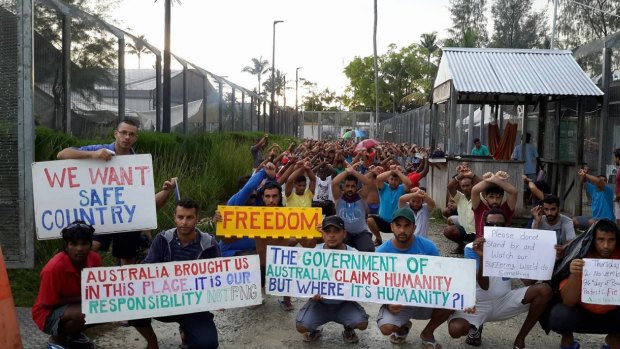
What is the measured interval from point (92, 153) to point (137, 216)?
24.3 inches

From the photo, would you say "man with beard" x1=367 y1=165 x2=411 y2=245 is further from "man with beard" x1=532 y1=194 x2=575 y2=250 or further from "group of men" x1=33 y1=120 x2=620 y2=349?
"man with beard" x1=532 y1=194 x2=575 y2=250

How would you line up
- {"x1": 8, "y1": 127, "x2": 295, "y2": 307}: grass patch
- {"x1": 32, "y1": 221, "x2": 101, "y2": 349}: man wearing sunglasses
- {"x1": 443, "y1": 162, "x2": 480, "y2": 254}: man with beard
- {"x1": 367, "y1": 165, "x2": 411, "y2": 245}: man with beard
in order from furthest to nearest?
1. {"x1": 367, "y1": 165, "x2": 411, "y2": 245}: man with beard
2. {"x1": 443, "y1": 162, "x2": 480, "y2": 254}: man with beard
3. {"x1": 8, "y1": 127, "x2": 295, "y2": 307}: grass patch
4. {"x1": 32, "y1": 221, "x2": 101, "y2": 349}: man wearing sunglasses

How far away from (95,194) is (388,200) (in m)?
4.09

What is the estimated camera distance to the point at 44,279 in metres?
4.36

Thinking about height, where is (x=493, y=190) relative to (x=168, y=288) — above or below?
above

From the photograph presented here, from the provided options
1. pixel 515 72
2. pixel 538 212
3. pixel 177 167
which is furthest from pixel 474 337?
pixel 515 72

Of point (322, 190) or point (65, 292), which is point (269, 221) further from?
point (322, 190)

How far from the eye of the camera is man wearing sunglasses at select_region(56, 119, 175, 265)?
16.4 ft

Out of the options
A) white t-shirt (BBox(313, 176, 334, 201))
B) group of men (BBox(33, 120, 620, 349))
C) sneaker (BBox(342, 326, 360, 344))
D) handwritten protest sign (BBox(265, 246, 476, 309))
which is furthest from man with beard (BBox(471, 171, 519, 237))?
white t-shirt (BBox(313, 176, 334, 201))

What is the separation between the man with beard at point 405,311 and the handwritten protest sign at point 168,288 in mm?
1028

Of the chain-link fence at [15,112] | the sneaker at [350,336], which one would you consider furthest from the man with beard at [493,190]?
the chain-link fence at [15,112]

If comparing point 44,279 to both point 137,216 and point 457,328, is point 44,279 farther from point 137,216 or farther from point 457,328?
point 457,328

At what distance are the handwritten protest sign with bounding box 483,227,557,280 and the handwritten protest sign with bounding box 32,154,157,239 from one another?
2.71 meters

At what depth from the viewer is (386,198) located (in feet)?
26.6
